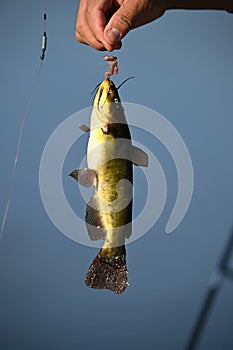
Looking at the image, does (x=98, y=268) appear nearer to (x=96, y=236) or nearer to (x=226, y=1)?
(x=96, y=236)

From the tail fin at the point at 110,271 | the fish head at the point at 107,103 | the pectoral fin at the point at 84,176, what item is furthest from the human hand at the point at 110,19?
the tail fin at the point at 110,271

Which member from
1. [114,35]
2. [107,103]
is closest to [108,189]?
[107,103]

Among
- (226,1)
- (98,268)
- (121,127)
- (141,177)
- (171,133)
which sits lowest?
(98,268)

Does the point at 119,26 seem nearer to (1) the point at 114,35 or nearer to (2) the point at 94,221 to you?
(1) the point at 114,35

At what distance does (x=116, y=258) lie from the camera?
100 cm

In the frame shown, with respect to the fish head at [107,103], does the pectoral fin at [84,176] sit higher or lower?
lower

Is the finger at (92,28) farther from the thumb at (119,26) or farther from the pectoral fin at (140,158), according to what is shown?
the pectoral fin at (140,158)

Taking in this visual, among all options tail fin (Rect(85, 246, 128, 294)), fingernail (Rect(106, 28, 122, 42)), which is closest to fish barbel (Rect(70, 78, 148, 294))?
tail fin (Rect(85, 246, 128, 294))

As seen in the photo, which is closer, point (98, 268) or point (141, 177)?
point (98, 268)

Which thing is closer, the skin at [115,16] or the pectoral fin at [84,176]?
the pectoral fin at [84,176]

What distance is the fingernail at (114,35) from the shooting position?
109cm

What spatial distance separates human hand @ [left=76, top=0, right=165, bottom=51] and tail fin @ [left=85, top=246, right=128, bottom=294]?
0.40 metres

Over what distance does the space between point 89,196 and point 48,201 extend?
1.02 m

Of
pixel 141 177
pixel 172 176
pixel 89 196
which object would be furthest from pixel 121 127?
pixel 172 176
